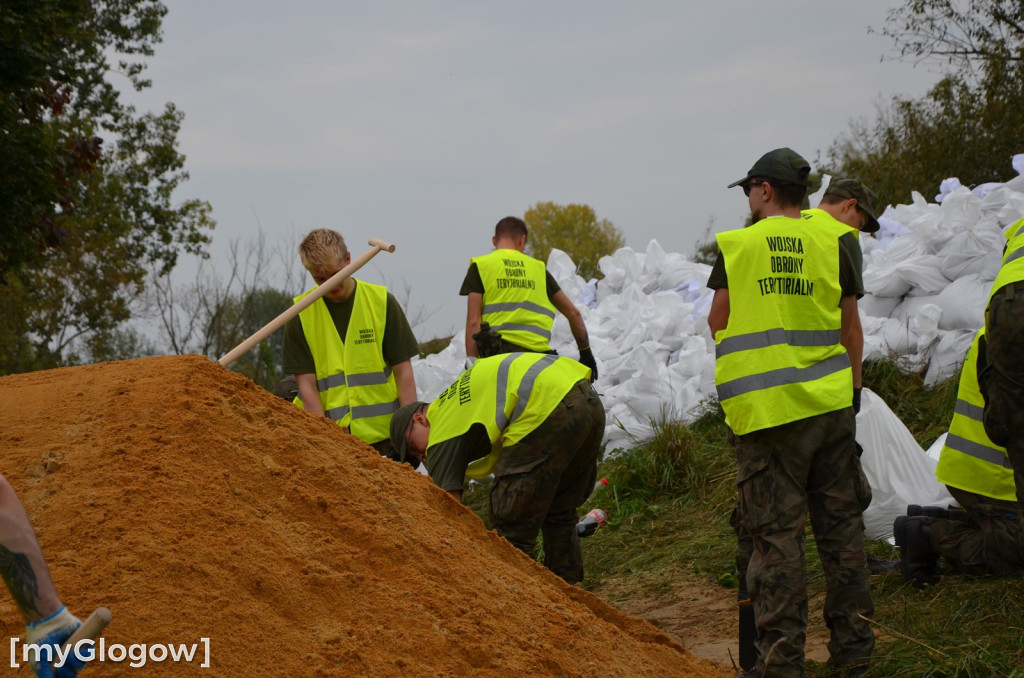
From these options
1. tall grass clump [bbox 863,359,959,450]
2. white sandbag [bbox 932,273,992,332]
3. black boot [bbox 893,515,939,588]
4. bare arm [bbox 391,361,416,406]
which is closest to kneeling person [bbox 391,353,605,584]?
bare arm [bbox 391,361,416,406]

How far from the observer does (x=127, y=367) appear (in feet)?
10.9

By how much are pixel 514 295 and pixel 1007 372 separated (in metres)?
3.19

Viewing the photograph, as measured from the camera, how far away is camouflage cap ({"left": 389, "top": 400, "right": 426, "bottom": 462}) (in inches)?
167

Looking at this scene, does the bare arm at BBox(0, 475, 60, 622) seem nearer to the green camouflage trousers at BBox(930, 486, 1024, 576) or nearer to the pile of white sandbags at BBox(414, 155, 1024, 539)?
the green camouflage trousers at BBox(930, 486, 1024, 576)

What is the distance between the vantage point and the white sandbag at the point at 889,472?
495 cm

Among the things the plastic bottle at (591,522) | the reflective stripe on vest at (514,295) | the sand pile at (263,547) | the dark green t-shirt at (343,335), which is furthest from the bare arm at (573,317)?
the sand pile at (263,547)

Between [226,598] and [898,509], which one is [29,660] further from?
[898,509]

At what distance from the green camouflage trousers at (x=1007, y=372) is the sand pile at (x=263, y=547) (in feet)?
4.40

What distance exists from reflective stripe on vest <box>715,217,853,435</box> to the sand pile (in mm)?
903

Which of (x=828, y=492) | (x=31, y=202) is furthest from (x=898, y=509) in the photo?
(x=31, y=202)

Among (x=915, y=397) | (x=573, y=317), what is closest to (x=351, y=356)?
(x=573, y=317)

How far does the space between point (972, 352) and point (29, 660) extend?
350 centimetres

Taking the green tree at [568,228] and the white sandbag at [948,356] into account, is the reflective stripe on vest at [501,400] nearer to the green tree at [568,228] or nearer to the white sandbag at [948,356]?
the white sandbag at [948,356]

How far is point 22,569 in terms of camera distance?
85.7 inches
